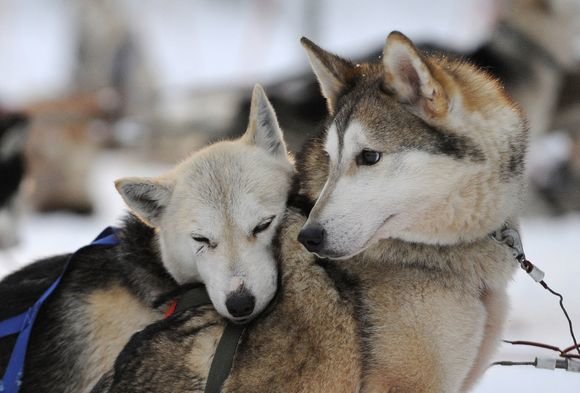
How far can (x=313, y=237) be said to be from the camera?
2357 mm

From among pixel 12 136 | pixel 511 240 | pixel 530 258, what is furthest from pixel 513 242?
pixel 12 136

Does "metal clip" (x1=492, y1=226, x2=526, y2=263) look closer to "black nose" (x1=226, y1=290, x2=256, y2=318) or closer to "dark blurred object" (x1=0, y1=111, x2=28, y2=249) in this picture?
"black nose" (x1=226, y1=290, x2=256, y2=318)

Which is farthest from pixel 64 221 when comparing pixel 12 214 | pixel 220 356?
pixel 220 356

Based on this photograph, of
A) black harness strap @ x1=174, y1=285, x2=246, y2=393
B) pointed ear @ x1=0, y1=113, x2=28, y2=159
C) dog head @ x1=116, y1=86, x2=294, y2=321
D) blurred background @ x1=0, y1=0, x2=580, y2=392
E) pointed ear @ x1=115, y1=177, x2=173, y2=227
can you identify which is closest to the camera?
black harness strap @ x1=174, y1=285, x2=246, y2=393

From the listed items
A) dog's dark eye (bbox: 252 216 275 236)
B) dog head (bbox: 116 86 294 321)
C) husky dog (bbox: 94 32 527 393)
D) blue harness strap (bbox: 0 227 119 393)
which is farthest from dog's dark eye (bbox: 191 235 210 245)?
blue harness strap (bbox: 0 227 119 393)

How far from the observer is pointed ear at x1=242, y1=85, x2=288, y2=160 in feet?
9.77

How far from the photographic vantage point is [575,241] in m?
6.91

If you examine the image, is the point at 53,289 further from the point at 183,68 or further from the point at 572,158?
the point at 183,68

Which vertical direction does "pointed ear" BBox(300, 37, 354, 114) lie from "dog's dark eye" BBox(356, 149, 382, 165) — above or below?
above

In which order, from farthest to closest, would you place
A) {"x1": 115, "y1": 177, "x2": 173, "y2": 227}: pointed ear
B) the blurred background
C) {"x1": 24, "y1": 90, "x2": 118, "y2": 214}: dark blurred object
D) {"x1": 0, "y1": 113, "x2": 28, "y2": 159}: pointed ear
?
1. {"x1": 24, "y1": 90, "x2": 118, "y2": 214}: dark blurred object
2. the blurred background
3. {"x1": 0, "y1": 113, "x2": 28, "y2": 159}: pointed ear
4. {"x1": 115, "y1": 177, "x2": 173, "y2": 227}: pointed ear

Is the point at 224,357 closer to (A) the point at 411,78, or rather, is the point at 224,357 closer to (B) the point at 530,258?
(A) the point at 411,78

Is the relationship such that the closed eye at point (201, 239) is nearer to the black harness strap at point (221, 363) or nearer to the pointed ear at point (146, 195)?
the pointed ear at point (146, 195)

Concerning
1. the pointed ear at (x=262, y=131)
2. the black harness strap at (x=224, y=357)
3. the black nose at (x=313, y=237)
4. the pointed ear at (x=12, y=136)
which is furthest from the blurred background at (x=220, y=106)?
the black harness strap at (x=224, y=357)

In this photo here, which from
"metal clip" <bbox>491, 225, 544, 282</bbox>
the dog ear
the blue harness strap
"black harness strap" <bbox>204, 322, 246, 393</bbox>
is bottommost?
the blue harness strap
